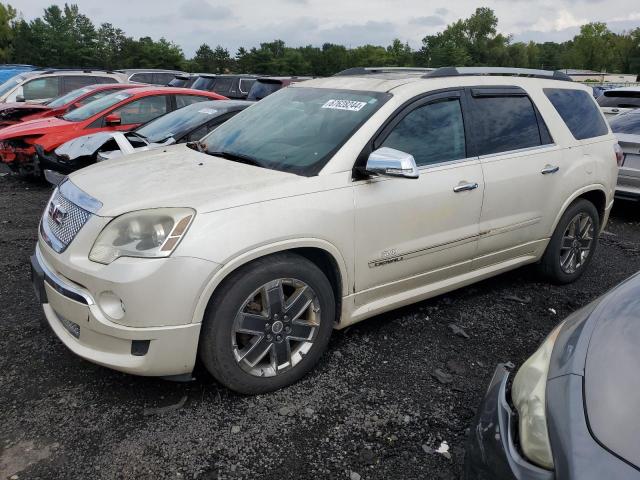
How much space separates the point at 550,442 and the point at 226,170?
7.44ft

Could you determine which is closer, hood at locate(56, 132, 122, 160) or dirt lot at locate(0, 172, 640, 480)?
dirt lot at locate(0, 172, 640, 480)

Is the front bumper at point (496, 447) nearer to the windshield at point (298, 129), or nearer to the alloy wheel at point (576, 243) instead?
the windshield at point (298, 129)

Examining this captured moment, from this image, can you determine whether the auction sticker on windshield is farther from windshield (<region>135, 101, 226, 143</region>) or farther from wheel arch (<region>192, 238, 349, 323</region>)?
windshield (<region>135, 101, 226, 143</region>)

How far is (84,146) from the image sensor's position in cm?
647

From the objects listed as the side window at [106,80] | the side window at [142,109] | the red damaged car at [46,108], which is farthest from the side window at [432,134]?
the side window at [106,80]

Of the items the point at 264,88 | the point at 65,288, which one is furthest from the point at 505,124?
the point at 264,88

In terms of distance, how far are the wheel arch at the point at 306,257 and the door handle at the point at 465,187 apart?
0.99 m

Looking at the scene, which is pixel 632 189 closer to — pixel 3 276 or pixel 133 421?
pixel 133 421

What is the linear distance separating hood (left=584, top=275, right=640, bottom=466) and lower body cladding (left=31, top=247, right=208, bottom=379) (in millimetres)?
1756

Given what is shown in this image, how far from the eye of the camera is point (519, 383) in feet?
6.36

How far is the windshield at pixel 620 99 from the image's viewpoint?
11.1 m

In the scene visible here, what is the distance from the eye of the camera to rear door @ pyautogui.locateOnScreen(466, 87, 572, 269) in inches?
151

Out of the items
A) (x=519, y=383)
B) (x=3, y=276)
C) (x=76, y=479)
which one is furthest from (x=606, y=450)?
(x=3, y=276)

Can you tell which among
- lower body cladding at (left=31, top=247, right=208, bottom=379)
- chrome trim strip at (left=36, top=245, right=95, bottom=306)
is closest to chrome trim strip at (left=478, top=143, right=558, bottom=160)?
lower body cladding at (left=31, top=247, right=208, bottom=379)
